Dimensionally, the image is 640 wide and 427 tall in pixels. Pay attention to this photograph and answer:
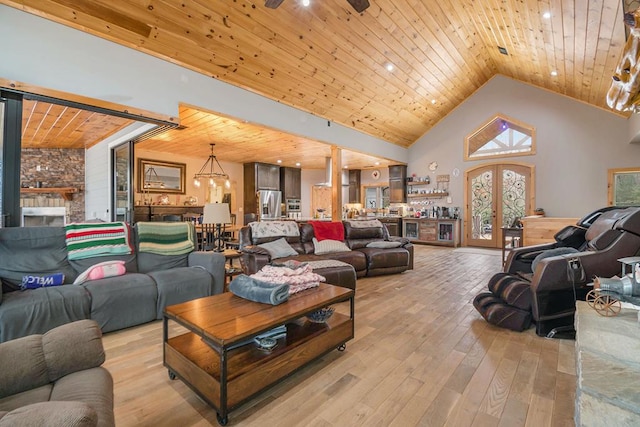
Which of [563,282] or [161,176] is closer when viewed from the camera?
[563,282]

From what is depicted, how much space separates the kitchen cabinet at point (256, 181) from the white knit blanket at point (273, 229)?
437 centimetres

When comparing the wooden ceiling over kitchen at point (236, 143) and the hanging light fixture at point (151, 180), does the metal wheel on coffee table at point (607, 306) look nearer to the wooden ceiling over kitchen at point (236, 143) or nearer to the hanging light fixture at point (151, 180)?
the wooden ceiling over kitchen at point (236, 143)

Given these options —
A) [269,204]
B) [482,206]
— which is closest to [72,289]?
[269,204]

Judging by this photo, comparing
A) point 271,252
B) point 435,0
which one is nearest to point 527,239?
point 435,0

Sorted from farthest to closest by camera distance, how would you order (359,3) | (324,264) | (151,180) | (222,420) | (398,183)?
(398,183) < (151,180) < (324,264) < (359,3) < (222,420)

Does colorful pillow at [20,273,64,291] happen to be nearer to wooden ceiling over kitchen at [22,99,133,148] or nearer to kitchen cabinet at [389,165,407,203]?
wooden ceiling over kitchen at [22,99,133,148]

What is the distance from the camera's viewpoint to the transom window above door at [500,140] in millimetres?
7594

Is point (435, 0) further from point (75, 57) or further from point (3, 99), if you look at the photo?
point (3, 99)

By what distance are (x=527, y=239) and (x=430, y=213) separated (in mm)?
3617

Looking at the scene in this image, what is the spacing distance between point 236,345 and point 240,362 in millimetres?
212

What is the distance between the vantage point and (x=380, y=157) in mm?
8352

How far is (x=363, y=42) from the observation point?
4.71 metres

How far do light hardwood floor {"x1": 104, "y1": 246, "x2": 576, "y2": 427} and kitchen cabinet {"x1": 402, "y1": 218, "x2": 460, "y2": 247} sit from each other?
18.7 feet

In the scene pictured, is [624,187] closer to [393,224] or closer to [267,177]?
[393,224]
